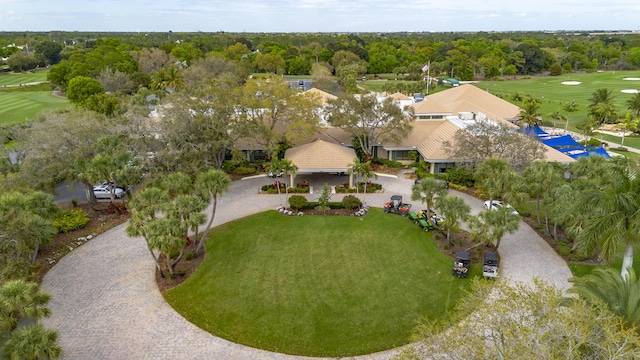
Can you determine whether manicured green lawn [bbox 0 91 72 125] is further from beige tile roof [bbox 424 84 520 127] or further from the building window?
beige tile roof [bbox 424 84 520 127]

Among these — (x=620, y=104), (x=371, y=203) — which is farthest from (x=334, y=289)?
(x=620, y=104)

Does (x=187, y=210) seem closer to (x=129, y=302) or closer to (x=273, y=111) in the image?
(x=129, y=302)

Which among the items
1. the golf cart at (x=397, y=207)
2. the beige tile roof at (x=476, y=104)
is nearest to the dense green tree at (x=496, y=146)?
the golf cart at (x=397, y=207)

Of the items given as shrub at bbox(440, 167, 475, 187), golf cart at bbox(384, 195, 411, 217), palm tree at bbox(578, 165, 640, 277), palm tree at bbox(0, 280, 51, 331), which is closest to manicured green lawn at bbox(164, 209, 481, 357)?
golf cart at bbox(384, 195, 411, 217)

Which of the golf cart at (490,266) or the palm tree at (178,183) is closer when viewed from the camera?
the golf cart at (490,266)

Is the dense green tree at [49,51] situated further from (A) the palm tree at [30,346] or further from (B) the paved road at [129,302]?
(A) the palm tree at [30,346]
